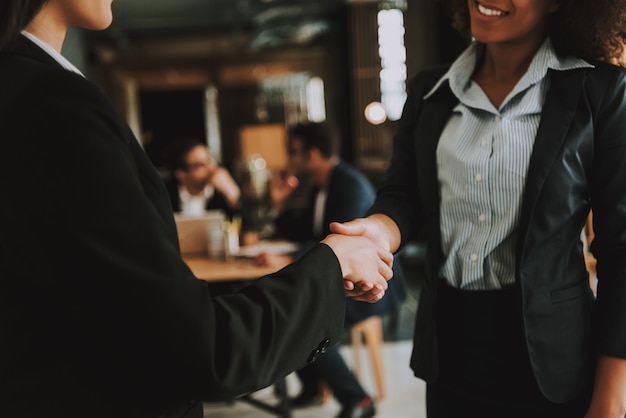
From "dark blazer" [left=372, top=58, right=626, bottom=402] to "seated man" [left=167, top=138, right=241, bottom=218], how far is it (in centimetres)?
358

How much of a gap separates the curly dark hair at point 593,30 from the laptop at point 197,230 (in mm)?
2537

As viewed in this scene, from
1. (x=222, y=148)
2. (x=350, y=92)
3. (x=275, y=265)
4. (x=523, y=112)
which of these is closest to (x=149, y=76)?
(x=222, y=148)

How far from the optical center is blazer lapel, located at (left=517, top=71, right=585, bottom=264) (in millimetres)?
1235

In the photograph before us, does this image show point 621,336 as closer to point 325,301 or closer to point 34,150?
point 325,301

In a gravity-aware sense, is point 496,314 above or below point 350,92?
below

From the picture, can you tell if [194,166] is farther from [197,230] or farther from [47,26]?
[47,26]

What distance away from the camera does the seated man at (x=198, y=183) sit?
4.69 m

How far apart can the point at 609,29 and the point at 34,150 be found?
1117mm

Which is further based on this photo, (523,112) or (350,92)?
(350,92)

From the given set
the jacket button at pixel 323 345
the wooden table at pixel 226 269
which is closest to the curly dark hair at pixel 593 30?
the jacket button at pixel 323 345

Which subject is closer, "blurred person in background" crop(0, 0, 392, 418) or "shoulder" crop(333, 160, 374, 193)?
"blurred person in background" crop(0, 0, 392, 418)

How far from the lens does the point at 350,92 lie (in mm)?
10320

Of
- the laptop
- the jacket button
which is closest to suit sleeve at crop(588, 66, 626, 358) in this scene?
the jacket button

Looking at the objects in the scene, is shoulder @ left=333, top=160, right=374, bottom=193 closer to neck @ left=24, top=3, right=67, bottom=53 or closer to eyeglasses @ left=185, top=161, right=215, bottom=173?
eyeglasses @ left=185, top=161, right=215, bottom=173
